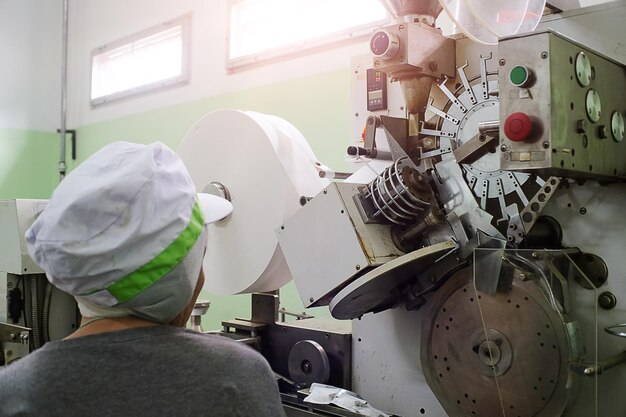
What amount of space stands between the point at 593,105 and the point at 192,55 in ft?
8.26

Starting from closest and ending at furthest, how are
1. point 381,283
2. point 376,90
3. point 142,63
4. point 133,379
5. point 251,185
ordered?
point 133,379, point 381,283, point 376,90, point 251,185, point 142,63

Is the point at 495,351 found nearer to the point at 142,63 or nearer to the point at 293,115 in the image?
the point at 293,115

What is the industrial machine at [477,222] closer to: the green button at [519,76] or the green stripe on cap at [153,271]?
the green button at [519,76]

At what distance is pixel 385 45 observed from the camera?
1381 millimetres

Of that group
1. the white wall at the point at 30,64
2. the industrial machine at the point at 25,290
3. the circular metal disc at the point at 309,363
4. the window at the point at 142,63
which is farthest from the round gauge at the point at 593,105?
the white wall at the point at 30,64

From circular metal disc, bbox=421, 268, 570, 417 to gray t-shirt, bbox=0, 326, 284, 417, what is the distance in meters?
0.60

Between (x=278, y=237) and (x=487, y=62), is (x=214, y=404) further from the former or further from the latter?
(x=487, y=62)

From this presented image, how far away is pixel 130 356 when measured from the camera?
0.76 m

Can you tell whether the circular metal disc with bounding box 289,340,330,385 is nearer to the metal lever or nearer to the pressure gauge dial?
the metal lever

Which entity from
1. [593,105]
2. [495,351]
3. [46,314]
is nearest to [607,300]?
[495,351]

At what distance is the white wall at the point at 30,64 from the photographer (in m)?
4.14

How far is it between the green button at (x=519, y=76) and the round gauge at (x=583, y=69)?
114 millimetres

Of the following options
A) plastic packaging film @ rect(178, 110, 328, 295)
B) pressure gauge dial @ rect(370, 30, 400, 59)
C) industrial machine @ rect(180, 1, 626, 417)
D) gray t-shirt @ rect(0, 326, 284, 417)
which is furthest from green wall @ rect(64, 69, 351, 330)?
gray t-shirt @ rect(0, 326, 284, 417)

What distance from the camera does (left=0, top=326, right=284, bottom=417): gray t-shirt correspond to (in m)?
0.73
